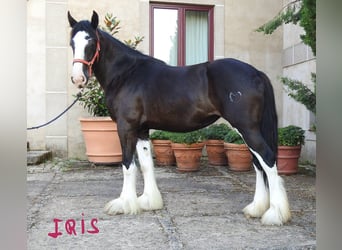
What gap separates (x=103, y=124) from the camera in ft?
15.8

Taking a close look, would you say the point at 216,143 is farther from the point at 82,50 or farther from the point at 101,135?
the point at 82,50

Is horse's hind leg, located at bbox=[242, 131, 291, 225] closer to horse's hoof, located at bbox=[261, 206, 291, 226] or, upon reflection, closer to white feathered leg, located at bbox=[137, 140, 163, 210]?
horse's hoof, located at bbox=[261, 206, 291, 226]

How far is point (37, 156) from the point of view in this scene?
4844 mm

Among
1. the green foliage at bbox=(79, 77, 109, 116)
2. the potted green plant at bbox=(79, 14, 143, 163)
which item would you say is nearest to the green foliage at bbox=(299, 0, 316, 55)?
the potted green plant at bbox=(79, 14, 143, 163)

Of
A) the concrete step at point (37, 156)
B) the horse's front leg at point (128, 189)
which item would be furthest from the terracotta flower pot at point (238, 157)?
the concrete step at point (37, 156)

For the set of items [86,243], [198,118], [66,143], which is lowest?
[86,243]

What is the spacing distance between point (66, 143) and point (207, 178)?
240cm

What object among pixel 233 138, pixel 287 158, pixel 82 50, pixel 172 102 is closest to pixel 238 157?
pixel 233 138

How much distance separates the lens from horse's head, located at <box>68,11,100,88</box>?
2.61m

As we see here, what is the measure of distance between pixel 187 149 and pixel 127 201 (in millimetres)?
1875
